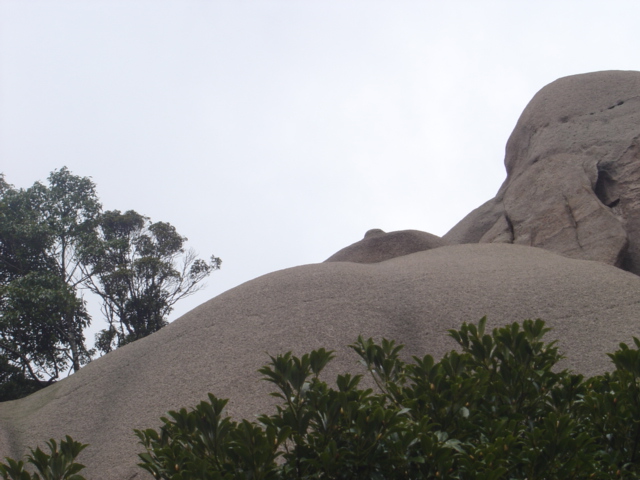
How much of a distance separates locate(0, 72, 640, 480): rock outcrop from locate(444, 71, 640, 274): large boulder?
39mm

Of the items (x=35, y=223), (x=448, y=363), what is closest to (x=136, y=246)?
(x=35, y=223)

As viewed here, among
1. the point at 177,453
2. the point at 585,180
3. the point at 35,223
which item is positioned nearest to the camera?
the point at 177,453

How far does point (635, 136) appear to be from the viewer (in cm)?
1330

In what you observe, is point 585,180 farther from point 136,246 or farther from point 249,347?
point 136,246

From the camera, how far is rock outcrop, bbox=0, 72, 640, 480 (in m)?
8.41

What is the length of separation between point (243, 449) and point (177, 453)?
530 mm

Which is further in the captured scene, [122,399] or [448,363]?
[122,399]

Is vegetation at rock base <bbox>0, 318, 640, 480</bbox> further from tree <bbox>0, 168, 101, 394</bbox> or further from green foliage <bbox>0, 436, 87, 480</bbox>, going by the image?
tree <bbox>0, 168, 101, 394</bbox>

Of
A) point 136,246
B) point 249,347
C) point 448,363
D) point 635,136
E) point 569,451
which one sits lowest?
point 569,451

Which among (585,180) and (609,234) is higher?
(585,180)

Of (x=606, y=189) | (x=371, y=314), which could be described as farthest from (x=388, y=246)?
(x=371, y=314)

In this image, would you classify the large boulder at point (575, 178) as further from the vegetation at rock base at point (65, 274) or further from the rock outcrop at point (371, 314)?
the vegetation at rock base at point (65, 274)

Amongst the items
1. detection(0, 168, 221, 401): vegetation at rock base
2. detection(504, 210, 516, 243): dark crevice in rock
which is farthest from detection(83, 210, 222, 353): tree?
detection(504, 210, 516, 243): dark crevice in rock

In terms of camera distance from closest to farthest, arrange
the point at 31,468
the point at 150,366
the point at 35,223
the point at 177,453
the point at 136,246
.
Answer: the point at 177,453, the point at 31,468, the point at 150,366, the point at 35,223, the point at 136,246
